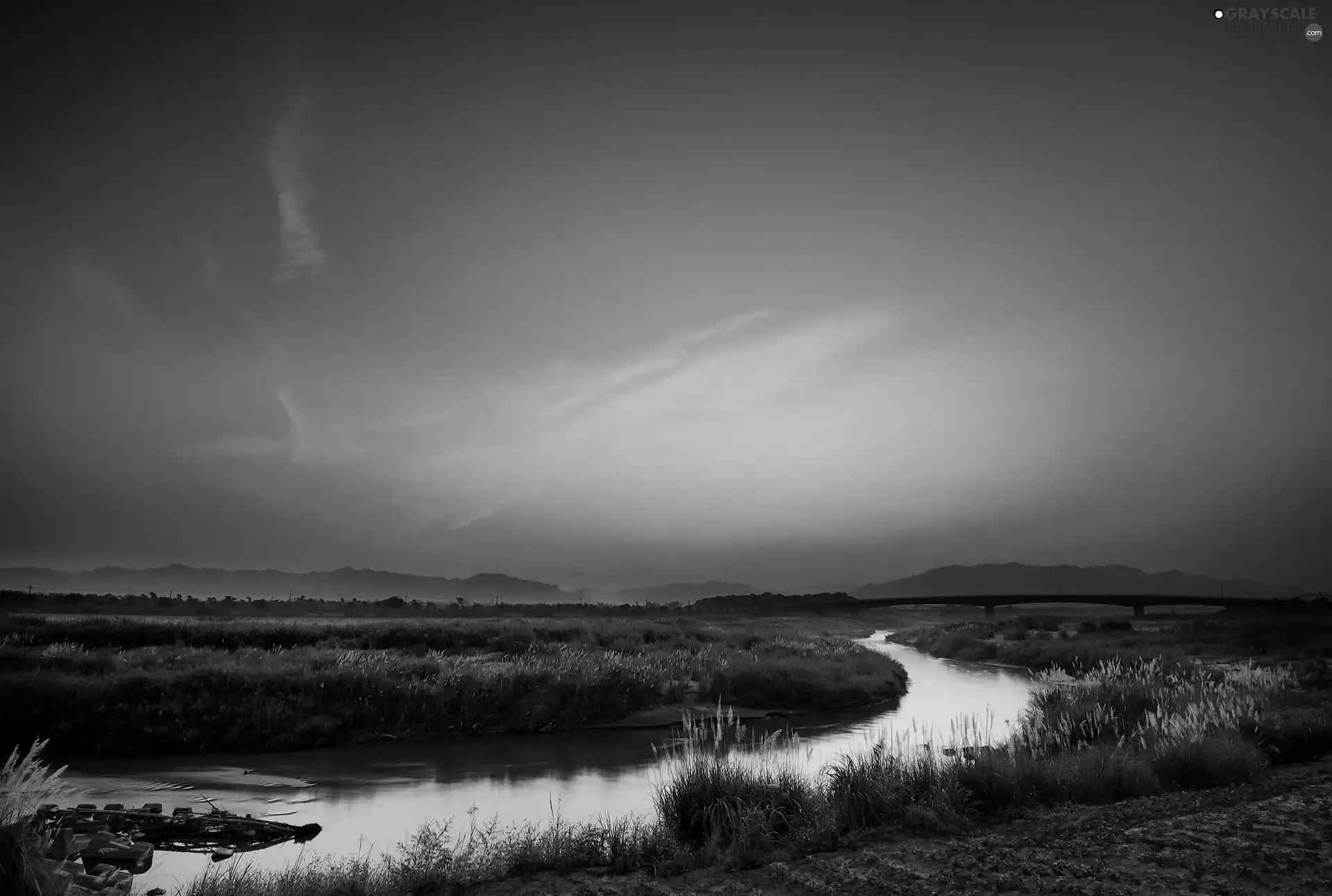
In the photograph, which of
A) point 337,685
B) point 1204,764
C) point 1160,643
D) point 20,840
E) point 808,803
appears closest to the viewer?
point 20,840

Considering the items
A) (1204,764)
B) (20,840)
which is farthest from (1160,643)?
(20,840)

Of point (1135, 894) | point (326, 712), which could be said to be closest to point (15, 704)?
point (326, 712)

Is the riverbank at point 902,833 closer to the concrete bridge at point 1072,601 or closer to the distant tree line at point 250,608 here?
the distant tree line at point 250,608

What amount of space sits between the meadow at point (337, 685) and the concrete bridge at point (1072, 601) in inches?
3679

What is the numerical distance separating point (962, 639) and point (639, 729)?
1789 inches

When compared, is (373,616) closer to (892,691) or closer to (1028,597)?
(892,691)

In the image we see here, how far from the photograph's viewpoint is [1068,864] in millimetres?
7152

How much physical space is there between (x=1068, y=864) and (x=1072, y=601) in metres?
126

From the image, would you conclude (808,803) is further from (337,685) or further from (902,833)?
(337,685)

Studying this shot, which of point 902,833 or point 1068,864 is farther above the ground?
point 1068,864

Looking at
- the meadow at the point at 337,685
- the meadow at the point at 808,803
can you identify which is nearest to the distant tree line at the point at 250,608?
the meadow at the point at 337,685

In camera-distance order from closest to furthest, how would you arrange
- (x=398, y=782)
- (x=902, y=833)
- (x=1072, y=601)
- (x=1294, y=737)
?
(x=902, y=833), (x=1294, y=737), (x=398, y=782), (x=1072, y=601)

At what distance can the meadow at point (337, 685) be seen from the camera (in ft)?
57.1

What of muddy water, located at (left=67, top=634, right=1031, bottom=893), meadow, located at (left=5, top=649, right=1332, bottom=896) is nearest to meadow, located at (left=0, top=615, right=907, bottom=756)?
muddy water, located at (left=67, top=634, right=1031, bottom=893)
